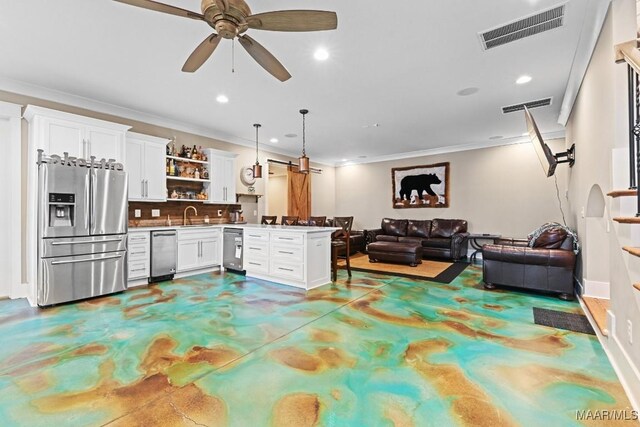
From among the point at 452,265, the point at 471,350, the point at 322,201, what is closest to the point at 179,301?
the point at 471,350

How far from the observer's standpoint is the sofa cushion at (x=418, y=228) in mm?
7395

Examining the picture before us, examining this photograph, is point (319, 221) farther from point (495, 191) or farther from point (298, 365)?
point (495, 191)

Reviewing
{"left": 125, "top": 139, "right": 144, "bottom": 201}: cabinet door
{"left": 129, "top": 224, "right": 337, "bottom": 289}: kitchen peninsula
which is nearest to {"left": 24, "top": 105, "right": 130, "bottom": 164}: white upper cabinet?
{"left": 125, "top": 139, "right": 144, "bottom": 201}: cabinet door

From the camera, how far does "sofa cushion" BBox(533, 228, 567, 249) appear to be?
392 cm

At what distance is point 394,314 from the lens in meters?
3.26

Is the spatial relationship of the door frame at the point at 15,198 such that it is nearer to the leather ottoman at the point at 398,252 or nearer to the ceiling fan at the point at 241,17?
the ceiling fan at the point at 241,17

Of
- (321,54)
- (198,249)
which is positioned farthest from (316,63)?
(198,249)

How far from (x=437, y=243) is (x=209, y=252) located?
16.2ft

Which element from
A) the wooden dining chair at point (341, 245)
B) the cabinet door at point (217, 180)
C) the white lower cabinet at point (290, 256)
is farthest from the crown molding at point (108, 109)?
the wooden dining chair at point (341, 245)

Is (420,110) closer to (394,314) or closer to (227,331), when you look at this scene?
(394,314)

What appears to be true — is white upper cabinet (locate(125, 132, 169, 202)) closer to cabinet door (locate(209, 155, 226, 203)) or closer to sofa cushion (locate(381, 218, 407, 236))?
cabinet door (locate(209, 155, 226, 203))

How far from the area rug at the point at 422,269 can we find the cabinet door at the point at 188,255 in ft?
9.57

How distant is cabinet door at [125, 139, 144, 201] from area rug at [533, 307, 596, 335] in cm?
563

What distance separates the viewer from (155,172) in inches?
195
